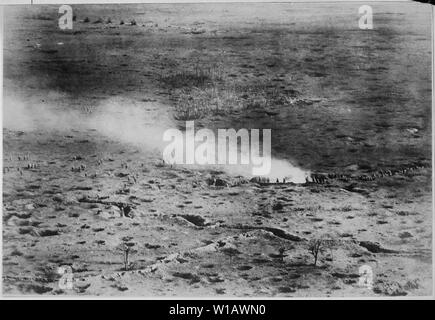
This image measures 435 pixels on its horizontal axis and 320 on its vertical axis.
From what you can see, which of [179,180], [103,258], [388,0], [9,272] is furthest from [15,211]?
[388,0]

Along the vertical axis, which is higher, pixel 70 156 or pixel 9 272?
pixel 70 156

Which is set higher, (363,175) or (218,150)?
(218,150)

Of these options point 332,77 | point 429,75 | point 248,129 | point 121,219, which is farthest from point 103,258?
point 429,75

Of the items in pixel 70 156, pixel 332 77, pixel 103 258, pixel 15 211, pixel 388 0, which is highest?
pixel 388 0
